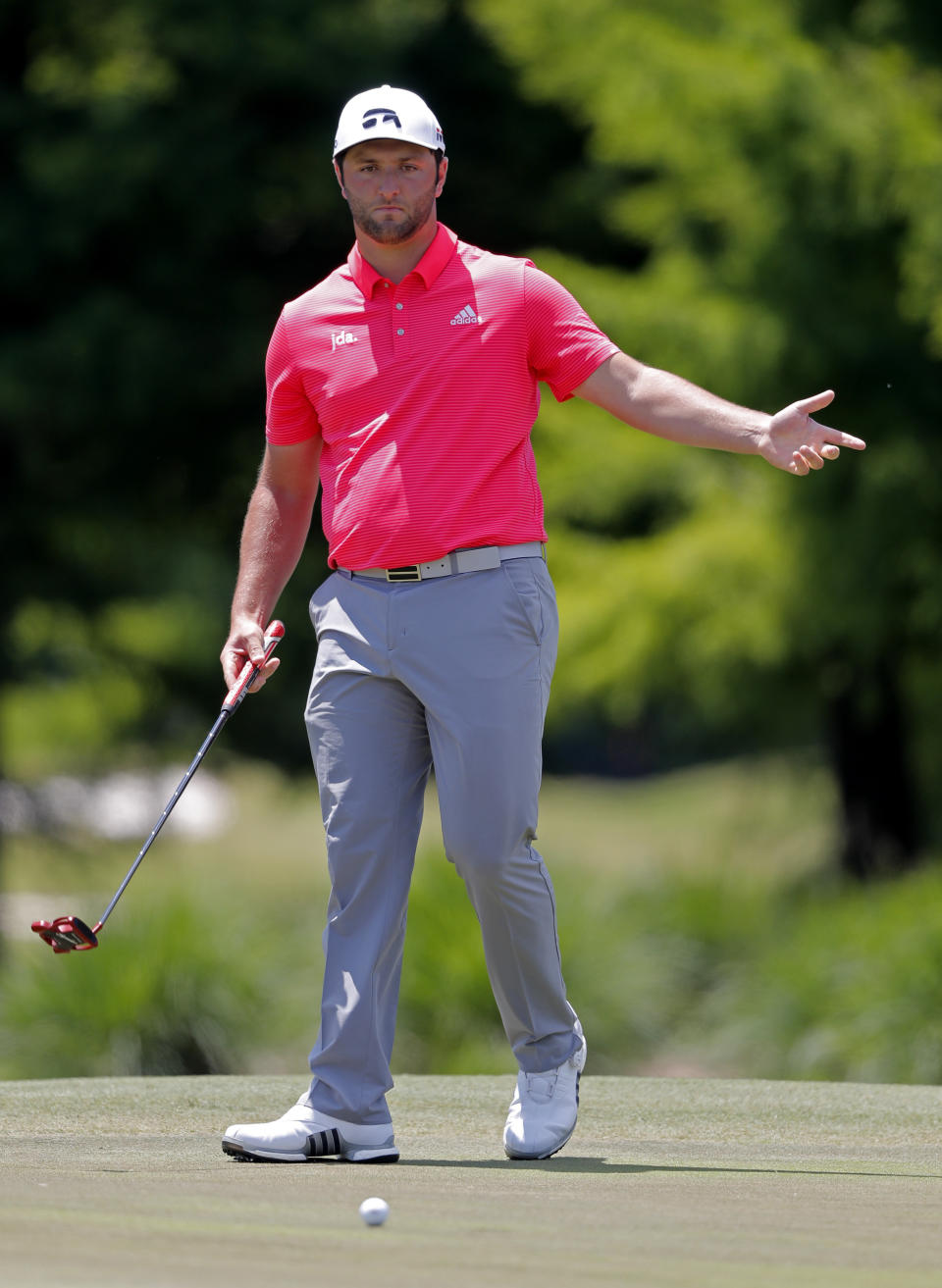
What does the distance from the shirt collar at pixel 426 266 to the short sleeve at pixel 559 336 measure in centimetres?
18

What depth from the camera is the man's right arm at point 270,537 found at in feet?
14.7

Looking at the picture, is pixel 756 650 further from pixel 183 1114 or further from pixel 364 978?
pixel 364 978

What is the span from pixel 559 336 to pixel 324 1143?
178 cm

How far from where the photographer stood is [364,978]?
427 cm

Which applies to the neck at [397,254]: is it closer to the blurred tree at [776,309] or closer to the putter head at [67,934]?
the putter head at [67,934]

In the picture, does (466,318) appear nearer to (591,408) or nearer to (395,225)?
(395,225)

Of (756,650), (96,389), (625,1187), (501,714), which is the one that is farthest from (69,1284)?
(96,389)

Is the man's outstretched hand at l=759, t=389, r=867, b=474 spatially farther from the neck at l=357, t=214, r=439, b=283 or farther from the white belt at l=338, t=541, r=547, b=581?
the neck at l=357, t=214, r=439, b=283

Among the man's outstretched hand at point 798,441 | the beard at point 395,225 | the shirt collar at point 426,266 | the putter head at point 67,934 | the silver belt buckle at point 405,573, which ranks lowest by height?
the putter head at point 67,934

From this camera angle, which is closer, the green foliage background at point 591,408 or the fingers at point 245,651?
the fingers at point 245,651

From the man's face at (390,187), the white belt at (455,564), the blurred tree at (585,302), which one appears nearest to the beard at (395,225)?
the man's face at (390,187)

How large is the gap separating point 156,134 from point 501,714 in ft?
28.5

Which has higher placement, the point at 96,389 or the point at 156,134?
the point at 156,134

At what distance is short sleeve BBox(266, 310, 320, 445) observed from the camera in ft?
14.3
